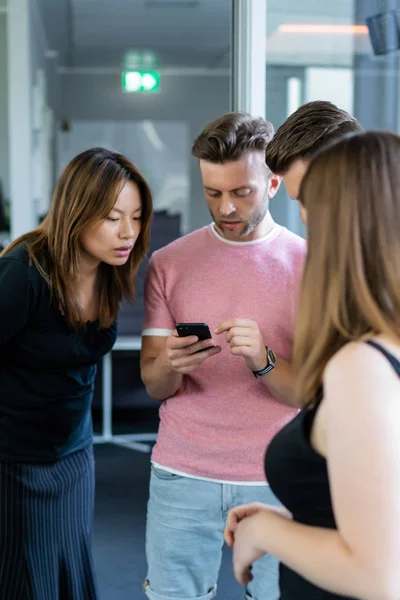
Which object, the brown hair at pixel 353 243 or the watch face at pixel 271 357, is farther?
the watch face at pixel 271 357

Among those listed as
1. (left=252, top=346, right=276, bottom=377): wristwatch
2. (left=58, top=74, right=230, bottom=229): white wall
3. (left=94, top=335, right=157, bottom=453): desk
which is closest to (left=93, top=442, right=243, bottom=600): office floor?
(left=94, top=335, right=157, bottom=453): desk

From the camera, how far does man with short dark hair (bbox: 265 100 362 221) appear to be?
4.63 ft

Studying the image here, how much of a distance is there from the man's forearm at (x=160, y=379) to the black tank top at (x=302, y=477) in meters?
0.65

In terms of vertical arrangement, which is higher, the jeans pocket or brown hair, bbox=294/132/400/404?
brown hair, bbox=294/132/400/404

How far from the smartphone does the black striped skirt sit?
49cm

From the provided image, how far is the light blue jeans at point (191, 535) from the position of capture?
164 centimetres

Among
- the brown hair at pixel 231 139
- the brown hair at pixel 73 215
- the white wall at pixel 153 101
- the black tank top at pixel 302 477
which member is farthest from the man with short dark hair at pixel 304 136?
the white wall at pixel 153 101

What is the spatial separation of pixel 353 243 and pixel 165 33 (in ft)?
25.2

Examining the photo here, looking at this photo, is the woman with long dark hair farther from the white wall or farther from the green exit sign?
the white wall

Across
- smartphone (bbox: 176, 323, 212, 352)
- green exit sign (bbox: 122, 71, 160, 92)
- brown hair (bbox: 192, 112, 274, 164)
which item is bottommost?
smartphone (bbox: 176, 323, 212, 352)

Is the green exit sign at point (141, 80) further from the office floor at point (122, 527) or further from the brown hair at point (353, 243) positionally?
the brown hair at point (353, 243)

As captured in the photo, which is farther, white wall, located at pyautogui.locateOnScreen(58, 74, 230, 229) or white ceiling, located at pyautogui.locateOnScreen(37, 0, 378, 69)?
white wall, located at pyautogui.locateOnScreen(58, 74, 230, 229)

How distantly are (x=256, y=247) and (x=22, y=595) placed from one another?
934 mm

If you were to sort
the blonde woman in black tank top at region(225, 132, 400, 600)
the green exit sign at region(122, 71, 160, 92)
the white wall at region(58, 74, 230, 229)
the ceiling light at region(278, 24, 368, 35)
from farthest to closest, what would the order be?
the white wall at region(58, 74, 230, 229) → the green exit sign at region(122, 71, 160, 92) → the ceiling light at region(278, 24, 368, 35) → the blonde woman in black tank top at region(225, 132, 400, 600)
